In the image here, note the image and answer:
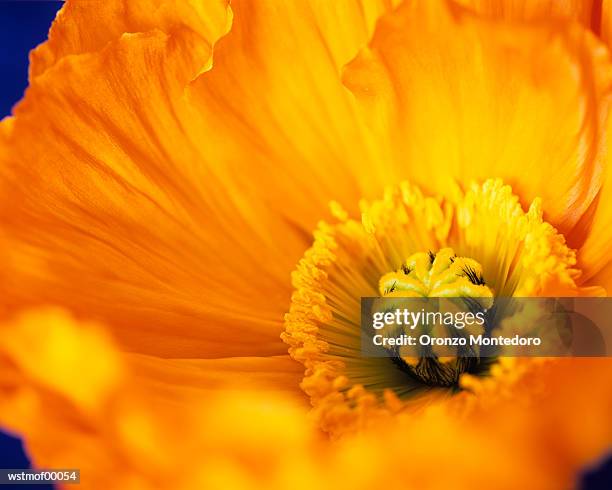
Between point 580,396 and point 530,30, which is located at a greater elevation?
point 530,30

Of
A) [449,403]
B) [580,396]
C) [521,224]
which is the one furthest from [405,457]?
[521,224]

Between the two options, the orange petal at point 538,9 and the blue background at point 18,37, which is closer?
the orange petal at point 538,9

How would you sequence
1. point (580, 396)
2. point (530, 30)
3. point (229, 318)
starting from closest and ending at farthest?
point (580, 396) < point (530, 30) < point (229, 318)

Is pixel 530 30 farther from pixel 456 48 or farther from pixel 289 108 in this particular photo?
pixel 289 108

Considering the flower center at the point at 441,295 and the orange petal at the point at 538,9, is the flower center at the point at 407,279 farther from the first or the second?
the orange petal at the point at 538,9

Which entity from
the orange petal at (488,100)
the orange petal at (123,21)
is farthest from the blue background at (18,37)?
the orange petal at (488,100)

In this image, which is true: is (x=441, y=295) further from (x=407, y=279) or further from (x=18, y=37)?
(x=18, y=37)

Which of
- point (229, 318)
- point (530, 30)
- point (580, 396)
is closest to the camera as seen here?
point (580, 396)
